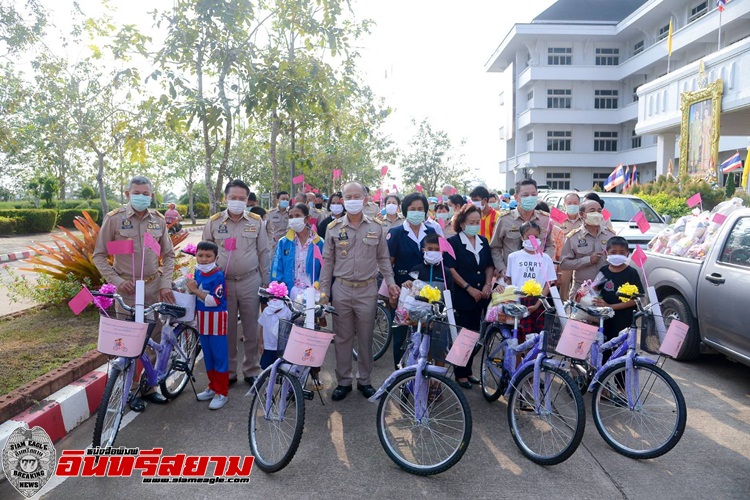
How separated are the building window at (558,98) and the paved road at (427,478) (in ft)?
143

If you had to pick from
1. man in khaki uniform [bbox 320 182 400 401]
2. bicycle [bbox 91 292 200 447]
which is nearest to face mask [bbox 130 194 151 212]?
bicycle [bbox 91 292 200 447]

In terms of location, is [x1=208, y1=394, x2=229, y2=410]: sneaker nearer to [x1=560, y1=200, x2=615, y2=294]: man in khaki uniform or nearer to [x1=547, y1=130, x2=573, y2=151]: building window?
[x1=560, y1=200, x2=615, y2=294]: man in khaki uniform

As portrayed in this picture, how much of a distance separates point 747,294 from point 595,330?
186 cm

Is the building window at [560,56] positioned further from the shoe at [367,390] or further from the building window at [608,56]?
the shoe at [367,390]

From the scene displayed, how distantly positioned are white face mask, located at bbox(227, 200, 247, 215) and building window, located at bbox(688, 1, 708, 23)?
35.6m

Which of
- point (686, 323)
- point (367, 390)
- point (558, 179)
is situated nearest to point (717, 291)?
point (686, 323)

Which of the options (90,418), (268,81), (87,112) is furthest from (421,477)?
(87,112)

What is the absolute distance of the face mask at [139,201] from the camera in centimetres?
484

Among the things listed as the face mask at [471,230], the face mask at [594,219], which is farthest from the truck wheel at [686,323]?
the face mask at [471,230]

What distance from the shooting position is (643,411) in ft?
13.7

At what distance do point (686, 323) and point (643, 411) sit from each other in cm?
217

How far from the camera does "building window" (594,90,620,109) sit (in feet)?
148

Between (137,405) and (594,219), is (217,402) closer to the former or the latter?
(137,405)

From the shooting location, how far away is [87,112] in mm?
19484
